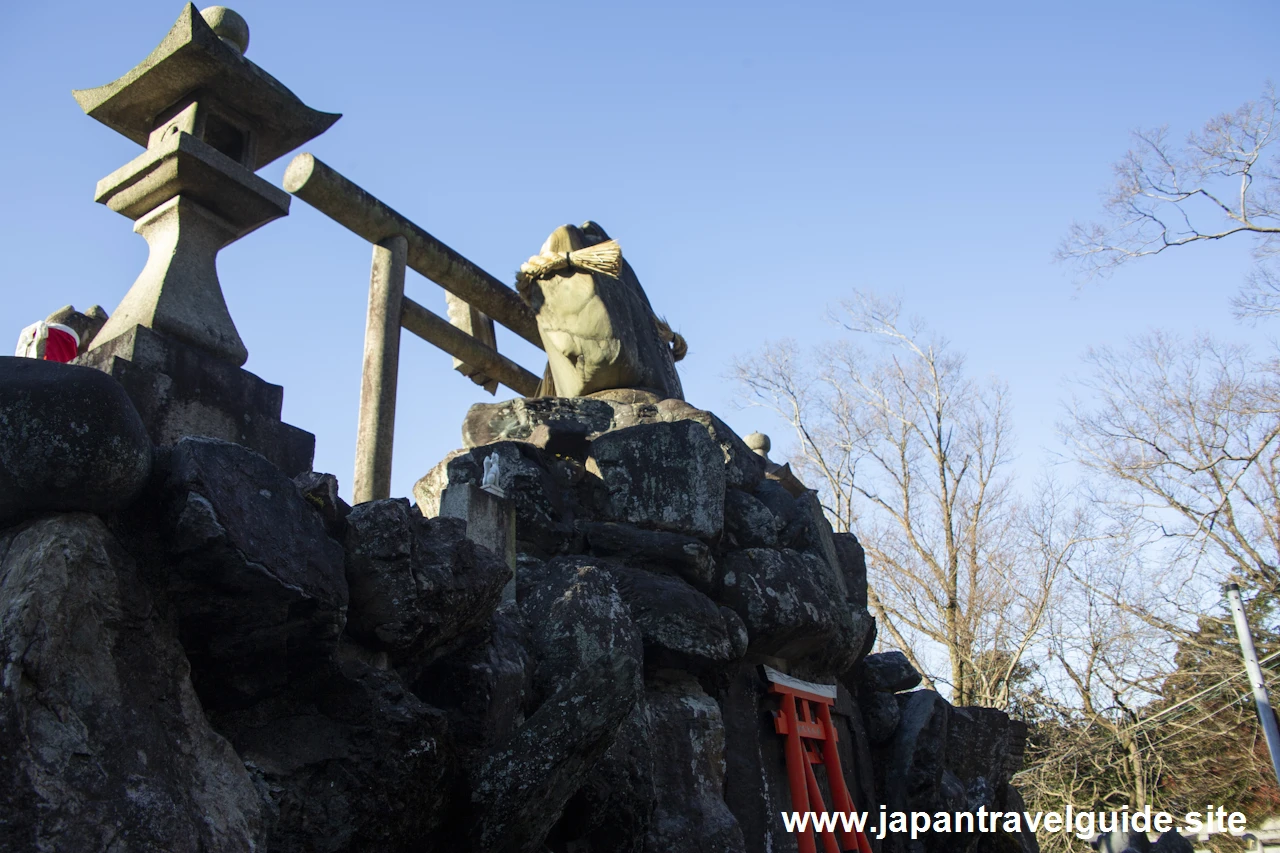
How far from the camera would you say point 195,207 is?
3096mm

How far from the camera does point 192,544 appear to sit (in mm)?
1818

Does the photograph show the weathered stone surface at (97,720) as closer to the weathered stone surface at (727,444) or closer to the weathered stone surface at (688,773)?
the weathered stone surface at (688,773)

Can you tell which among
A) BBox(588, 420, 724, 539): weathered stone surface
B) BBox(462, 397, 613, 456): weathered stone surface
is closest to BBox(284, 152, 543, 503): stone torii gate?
BBox(462, 397, 613, 456): weathered stone surface

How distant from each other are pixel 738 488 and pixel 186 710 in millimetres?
3074

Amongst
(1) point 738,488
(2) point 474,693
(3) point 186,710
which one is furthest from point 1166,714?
(3) point 186,710

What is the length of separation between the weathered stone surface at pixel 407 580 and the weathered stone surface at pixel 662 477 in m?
1.57

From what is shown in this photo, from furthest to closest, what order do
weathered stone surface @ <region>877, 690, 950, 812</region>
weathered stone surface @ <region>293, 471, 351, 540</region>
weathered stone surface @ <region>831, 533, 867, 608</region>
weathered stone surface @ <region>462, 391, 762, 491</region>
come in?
weathered stone surface @ <region>831, 533, 867, 608</region>, weathered stone surface @ <region>877, 690, 950, 812</region>, weathered stone surface @ <region>462, 391, 762, 491</region>, weathered stone surface @ <region>293, 471, 351, 540</region>

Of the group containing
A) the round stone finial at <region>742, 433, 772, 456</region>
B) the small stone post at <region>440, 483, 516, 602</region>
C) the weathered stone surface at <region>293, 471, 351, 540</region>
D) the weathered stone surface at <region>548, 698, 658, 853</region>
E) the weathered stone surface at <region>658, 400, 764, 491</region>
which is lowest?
the weathered stone surface at <region>548, 698, 658, 853</region>

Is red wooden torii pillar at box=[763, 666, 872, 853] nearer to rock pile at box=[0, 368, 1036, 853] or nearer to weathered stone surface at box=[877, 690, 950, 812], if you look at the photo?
rock pile at box=[0, 368, 1036, 853]

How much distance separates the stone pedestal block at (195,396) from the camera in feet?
8.69

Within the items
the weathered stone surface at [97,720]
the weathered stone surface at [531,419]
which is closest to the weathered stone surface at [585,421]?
the weathered stone surface at [531,419]

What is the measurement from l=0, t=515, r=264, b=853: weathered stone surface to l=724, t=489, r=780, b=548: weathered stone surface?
2.77m

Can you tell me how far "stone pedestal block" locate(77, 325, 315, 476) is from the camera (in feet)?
8.69

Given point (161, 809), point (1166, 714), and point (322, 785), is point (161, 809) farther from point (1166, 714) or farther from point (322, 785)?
point (1166, 714)
